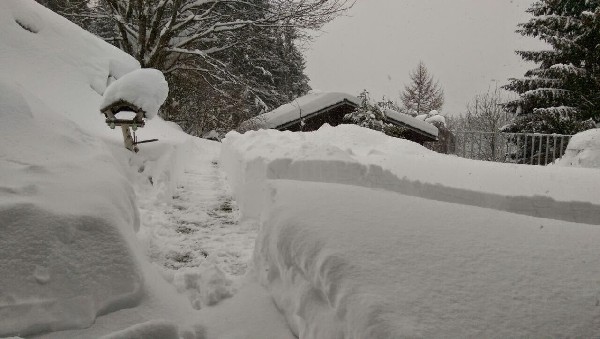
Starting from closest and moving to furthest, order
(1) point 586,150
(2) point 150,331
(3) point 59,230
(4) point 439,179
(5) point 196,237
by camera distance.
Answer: (2) point 150,331
(3) point 59,230
(5) point 196,237
(4) point 439,179
(1) point 586,150

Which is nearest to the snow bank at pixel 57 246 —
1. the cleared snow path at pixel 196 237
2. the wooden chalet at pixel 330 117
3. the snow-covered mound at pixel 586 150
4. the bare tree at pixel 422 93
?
the cleared snow path at pixel 196 237

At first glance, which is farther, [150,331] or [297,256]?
[297,256]

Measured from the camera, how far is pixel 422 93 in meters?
39.3

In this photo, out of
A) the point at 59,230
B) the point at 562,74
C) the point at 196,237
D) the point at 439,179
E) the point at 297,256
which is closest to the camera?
the point at 297,256

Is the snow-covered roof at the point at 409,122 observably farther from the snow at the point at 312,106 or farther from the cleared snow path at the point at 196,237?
the cleared snow path at the point at 196,237

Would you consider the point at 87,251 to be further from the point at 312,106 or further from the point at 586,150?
the point at 312,106

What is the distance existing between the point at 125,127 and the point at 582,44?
17.2 meters

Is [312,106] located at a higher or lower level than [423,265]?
higher

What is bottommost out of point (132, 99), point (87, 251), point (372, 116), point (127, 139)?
point (87, 251)

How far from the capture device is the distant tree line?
14664 millimetres

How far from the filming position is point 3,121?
3238mm

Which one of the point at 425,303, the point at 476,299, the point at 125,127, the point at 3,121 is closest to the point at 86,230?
the point at 3,121

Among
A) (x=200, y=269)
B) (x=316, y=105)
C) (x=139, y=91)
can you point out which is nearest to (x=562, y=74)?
(x=316, y=105)

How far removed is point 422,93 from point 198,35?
96.2 ft
